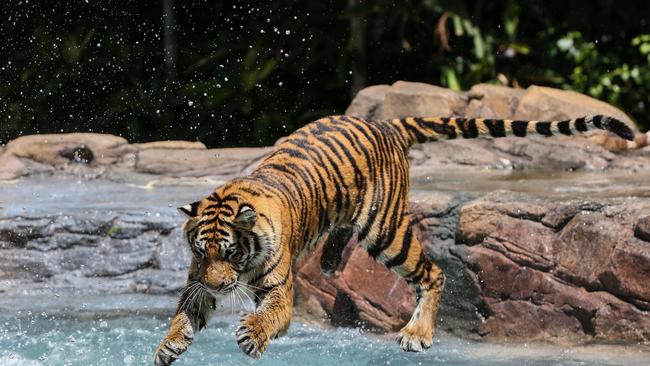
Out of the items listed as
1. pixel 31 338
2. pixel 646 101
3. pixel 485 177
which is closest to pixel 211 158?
pixel 485 177

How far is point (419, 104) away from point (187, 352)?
3.23 m

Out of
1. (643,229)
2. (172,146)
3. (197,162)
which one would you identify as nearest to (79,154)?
(172,146)

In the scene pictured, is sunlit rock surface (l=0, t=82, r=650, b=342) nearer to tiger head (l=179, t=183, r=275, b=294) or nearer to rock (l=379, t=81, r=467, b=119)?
rock (l=379, t=81, r=467, b=119)

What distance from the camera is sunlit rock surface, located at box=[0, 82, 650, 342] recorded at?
17.1 ft

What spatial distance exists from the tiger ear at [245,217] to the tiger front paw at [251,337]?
13.0 inches

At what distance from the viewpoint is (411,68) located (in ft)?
35.1

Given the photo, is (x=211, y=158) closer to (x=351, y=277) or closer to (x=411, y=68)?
(x=351, y=277)

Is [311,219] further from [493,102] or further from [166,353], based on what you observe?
[493,102]

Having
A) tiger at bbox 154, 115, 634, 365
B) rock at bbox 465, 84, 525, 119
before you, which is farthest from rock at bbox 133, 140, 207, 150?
tiger at bbox 154, 115, 634, 365

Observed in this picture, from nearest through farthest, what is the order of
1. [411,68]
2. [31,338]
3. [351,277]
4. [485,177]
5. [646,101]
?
[31,338]
[351,277]
[485,177]
[646,101]
[411,68]

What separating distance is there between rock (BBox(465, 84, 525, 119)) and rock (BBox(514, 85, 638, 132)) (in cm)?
7

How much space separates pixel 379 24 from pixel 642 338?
540 centimetres

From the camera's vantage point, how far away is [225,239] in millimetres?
4148

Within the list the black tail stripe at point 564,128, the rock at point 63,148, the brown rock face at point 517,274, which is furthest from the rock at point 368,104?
the black tail stripe at point 564,128
